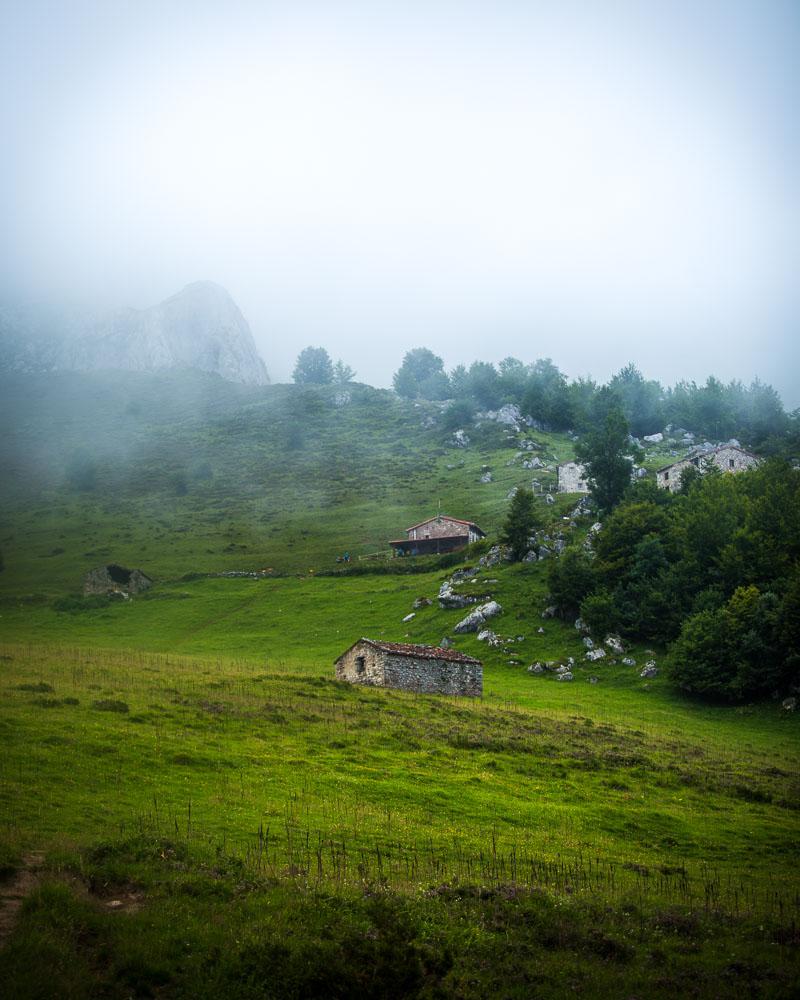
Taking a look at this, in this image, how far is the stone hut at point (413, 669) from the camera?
169 ft

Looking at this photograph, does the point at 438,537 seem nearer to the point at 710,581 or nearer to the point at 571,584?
the point at 571,584

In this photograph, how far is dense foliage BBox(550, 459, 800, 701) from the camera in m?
57.6

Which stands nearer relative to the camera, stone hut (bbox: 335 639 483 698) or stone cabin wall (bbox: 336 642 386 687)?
stone hut (bbox: 335 639 483 698)

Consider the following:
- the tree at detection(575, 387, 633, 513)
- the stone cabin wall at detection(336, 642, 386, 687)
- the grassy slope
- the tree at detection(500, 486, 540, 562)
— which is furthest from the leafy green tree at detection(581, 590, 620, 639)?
the tree at detection(575, 387, 633, 513)

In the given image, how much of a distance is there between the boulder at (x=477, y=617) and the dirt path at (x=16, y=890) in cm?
5790

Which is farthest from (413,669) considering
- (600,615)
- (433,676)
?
(600,615)

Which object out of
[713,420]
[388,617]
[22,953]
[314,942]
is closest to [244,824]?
[314,942]

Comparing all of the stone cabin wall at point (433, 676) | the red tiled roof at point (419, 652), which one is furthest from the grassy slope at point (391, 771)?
the red tiled roof at point (419, 652)

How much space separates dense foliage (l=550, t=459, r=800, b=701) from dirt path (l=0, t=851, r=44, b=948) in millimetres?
51335

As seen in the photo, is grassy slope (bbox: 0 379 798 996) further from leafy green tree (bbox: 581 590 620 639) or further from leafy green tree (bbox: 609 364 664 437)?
leafy green tree (bbox: 609 364 664 437)

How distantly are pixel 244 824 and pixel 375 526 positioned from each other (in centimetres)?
10776

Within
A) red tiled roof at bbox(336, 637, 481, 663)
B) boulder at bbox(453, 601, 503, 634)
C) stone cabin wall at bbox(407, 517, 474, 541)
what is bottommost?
boulder at bbox(453, 601, 503, 634)

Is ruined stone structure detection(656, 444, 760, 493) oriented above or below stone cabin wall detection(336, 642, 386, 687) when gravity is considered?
above

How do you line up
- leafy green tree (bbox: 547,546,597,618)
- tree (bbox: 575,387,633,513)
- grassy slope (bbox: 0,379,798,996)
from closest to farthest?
grassy slope (bbox: 0,379,798,996)
leafy green tree (bbox: 547,546,597,618)
tree (bbox: 575,387,633,513)
